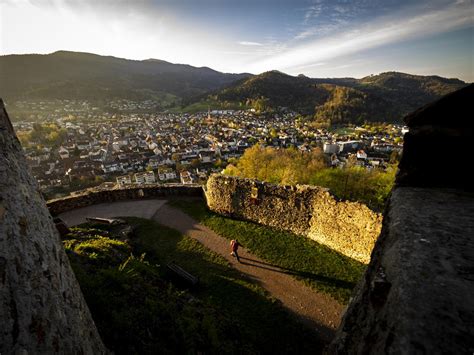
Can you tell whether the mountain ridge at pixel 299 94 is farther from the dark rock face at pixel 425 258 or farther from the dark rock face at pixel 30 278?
the dark rock face at pixel 30 278

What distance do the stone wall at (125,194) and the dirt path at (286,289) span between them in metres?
4.50

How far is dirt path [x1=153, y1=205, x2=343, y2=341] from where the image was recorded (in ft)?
26.3

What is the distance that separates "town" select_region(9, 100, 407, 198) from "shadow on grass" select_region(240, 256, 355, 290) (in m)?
27.9

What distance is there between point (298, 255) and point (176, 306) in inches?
255

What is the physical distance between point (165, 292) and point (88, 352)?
14.4 feet

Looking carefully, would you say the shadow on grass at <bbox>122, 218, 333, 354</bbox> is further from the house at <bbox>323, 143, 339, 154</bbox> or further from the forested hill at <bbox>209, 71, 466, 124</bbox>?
the forested hill at <bbox>209, 71, 466, 124</bbox>

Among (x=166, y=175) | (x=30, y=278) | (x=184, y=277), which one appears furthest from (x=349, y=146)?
(x=30, y=278)

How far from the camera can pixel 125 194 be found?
54.9 feet

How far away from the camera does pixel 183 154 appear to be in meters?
74.9

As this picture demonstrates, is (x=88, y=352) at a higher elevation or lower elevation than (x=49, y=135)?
higher

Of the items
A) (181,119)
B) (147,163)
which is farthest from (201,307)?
(181,119)

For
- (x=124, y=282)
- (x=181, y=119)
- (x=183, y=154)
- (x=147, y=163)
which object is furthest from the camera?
(x=181, y=119)

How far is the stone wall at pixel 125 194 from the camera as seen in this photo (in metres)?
15.4

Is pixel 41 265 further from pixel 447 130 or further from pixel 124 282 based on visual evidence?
pixel 447 130
